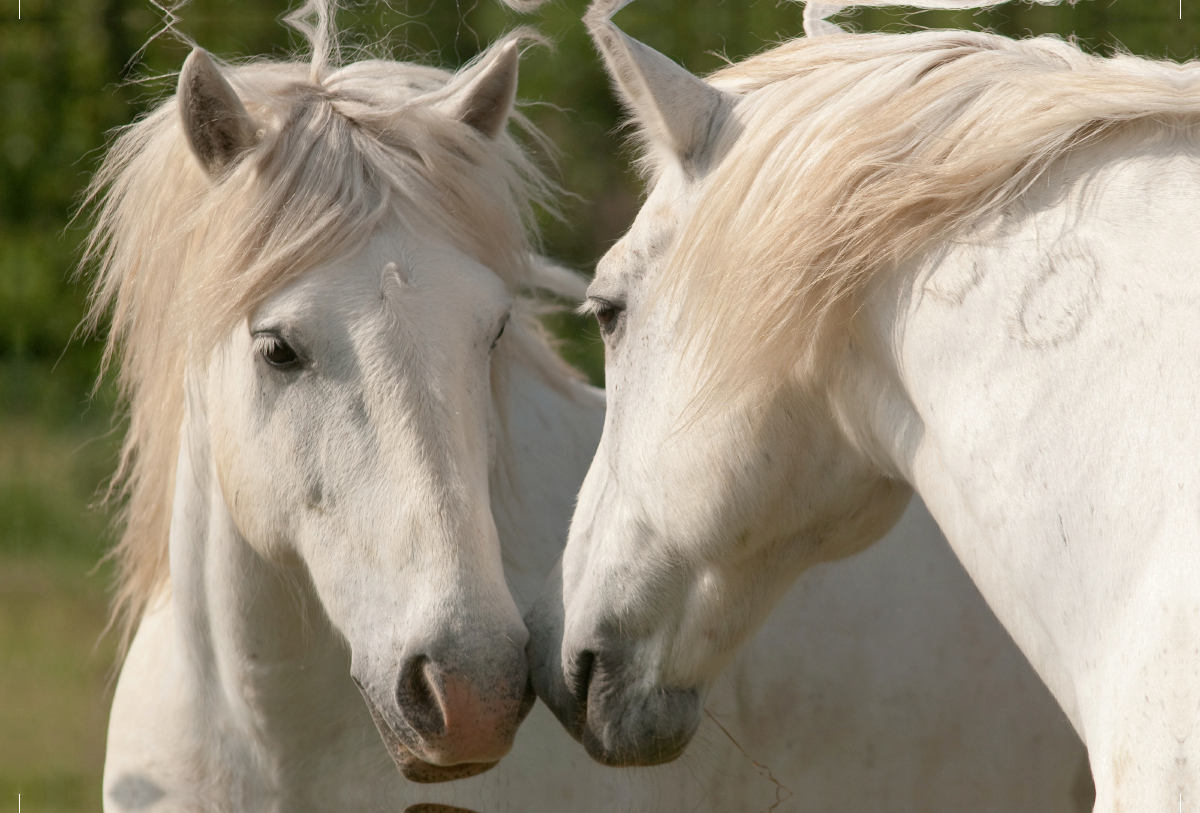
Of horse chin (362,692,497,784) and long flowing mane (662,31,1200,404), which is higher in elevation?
long flowing mane (662,31,1200,404)

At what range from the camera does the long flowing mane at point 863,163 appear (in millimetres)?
1229

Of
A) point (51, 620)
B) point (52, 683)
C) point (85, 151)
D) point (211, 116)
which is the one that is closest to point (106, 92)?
point (85, 151)

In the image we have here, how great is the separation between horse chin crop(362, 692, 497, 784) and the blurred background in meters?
4.55

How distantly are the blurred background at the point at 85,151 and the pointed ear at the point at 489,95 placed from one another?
3996 millimetres

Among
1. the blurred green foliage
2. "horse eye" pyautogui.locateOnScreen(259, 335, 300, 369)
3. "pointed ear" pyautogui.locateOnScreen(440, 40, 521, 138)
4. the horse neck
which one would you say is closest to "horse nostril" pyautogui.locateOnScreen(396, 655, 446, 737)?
the horse neck

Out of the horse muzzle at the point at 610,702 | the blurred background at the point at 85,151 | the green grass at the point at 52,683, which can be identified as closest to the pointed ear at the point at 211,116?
the horse muzzle at the point at 610,702

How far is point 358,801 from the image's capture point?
6.90ft

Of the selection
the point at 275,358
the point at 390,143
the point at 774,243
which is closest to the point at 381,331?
the point at 275,358

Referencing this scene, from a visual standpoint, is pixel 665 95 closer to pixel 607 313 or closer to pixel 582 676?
pixel 607 313

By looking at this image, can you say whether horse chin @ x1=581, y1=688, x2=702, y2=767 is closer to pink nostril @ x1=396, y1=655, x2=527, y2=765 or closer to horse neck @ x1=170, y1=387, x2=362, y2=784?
pink nostril @ x1=396, y1=655, x2=527, y2=765

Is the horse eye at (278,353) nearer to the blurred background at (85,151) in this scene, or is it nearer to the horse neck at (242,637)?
the horse neck at (242,637)

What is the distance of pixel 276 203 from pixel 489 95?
1.59 ft

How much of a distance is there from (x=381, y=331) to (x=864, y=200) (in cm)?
83

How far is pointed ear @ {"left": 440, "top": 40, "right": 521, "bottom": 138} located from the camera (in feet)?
6.81
